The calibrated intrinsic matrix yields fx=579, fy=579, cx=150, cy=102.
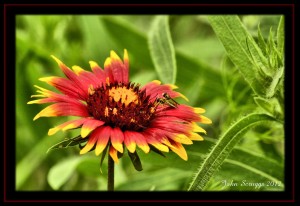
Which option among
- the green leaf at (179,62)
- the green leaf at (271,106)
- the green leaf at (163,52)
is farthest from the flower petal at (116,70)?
the green leaf at (179,62)

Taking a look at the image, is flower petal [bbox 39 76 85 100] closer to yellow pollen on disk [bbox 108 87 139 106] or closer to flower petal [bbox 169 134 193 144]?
yellow pollen on disk [bbox 108 87 139 106]

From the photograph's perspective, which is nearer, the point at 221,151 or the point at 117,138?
the point at 117,138

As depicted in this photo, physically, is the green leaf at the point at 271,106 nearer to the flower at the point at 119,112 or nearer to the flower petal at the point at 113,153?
the flower at the point at 119,112

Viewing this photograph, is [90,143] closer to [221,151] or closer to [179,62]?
[221,151]

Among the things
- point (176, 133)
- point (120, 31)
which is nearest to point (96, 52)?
point (120, 31)

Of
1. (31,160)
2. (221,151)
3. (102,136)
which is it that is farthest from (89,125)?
(31,160)
